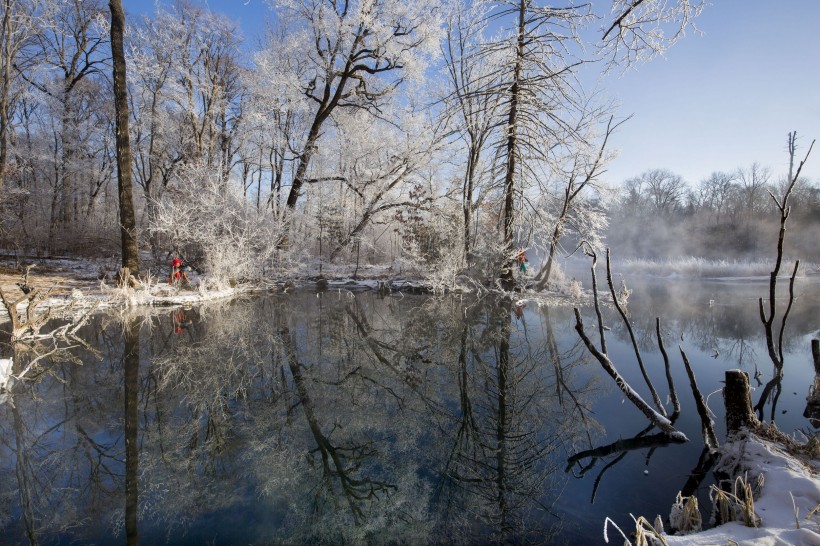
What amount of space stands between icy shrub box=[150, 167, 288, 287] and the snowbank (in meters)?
12.0

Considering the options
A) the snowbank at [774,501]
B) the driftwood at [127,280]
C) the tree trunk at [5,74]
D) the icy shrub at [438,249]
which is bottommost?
the snowbank at [774,501]

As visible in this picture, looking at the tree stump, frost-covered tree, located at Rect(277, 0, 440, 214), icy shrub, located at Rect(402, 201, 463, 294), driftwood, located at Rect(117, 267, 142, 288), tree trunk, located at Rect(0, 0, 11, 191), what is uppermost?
frost-covered tree, located at Rect(277, 0, 440, 214)

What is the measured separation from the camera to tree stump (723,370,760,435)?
2.88m

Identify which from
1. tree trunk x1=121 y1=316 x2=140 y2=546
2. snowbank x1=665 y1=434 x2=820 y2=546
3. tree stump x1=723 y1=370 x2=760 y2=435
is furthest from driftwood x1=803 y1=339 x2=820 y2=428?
tree trunk x1=121 y1=316 x2=140 y2=546

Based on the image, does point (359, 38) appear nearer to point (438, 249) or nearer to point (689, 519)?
point (438, 249)

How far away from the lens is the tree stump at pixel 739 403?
9.46 ft

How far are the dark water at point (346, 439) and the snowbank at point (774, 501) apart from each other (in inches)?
14.8

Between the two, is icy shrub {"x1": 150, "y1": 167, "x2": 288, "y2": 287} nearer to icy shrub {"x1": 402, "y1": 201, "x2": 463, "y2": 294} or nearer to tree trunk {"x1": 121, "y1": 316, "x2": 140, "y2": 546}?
icy shrub {"x1": 402, "y1": 201, "x2": 463, "y2": 294}

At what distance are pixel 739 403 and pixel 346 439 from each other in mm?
3125

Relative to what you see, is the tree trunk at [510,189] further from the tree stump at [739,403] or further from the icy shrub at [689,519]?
the icy shrub at [689,519]

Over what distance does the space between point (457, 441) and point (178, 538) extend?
199 centimetres

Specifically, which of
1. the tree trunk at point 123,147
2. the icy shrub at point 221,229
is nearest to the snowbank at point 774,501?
the icy shrub at point 221,229

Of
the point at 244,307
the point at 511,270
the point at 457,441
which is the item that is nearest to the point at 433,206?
the point at 511,270

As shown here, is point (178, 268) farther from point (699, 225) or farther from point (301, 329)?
point (699, 225)
